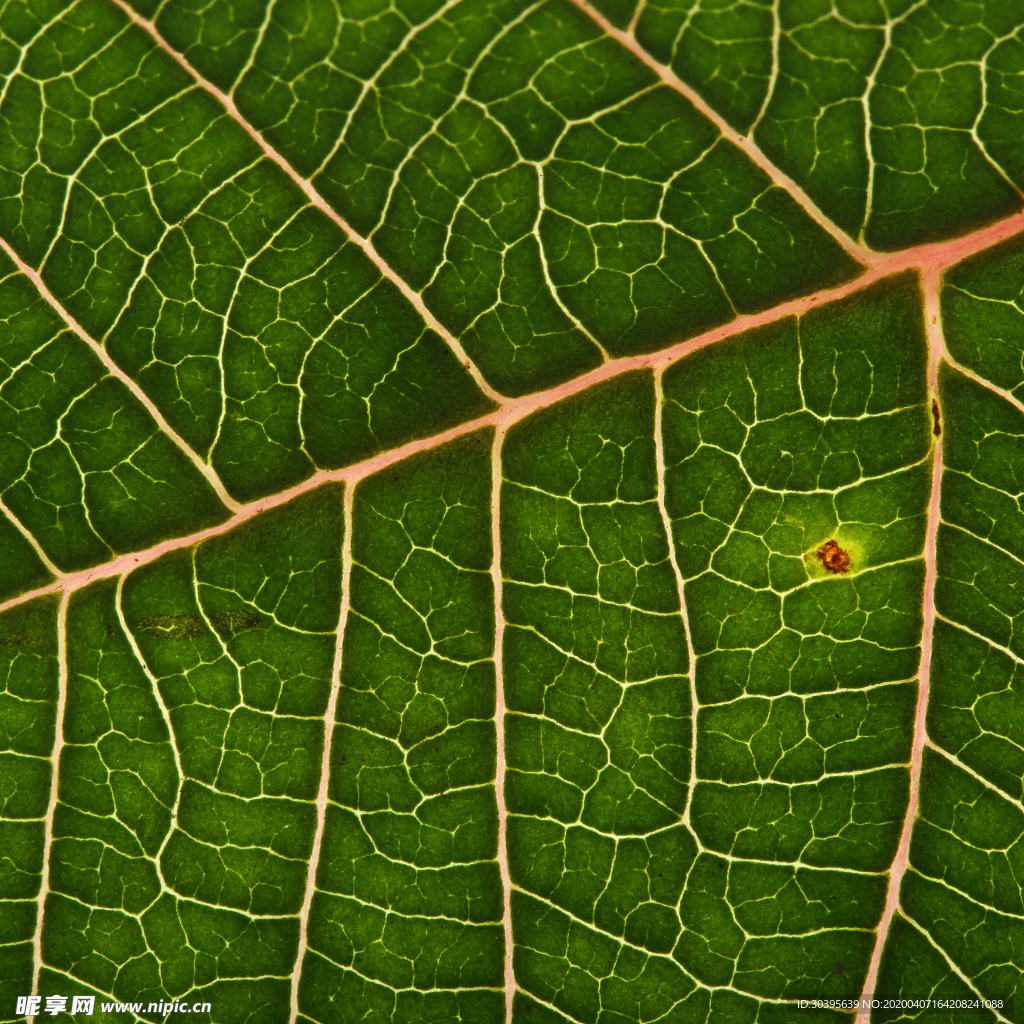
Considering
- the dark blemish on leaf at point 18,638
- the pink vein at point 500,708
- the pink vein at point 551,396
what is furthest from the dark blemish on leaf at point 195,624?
the pink vein at point 500,708

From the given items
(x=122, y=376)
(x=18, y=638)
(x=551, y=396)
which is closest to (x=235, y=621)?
(x=18, y=638)

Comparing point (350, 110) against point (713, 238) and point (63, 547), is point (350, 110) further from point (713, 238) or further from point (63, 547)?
point (63, 547)

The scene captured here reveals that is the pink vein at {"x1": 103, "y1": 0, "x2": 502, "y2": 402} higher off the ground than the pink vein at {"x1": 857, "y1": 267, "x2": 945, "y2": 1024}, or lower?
higher

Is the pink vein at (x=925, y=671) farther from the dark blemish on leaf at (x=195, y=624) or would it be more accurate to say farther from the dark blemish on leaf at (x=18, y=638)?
the dark blemish on leaf at (x=18, y=638)

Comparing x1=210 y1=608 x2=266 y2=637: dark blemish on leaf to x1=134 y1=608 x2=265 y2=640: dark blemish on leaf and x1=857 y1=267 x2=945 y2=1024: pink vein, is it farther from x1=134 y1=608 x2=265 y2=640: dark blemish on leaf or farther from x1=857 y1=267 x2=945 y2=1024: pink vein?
x1=857 y1=267 x2=945 y2=1024: pink vein

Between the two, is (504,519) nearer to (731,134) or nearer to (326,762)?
(326,762)

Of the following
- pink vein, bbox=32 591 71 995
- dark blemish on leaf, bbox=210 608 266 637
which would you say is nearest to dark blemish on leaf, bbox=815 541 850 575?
dark blemish on leaf, bbox=210 608 266 637
